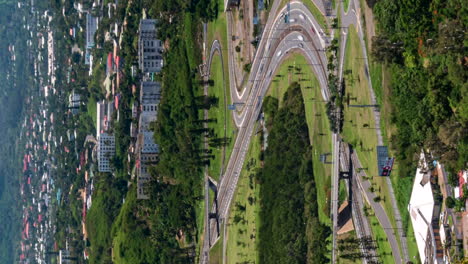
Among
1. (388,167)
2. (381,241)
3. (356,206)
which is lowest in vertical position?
(381,241)

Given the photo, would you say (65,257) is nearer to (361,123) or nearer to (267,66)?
(267,66)

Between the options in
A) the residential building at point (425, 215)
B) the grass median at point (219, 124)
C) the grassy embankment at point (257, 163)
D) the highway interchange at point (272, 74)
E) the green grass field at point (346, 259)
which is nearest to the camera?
the residential building at point (425, 215)

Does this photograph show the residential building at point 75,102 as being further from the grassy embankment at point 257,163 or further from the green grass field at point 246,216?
the grassy embankment at point 257,163

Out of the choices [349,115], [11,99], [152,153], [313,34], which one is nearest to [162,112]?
[152,153]

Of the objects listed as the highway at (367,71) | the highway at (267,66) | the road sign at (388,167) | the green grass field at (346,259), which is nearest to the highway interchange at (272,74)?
the highway at (267,66)

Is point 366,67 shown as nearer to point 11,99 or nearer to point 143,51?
point 143,51

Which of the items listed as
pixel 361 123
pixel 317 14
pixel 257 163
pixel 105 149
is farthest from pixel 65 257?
pixel 361 123

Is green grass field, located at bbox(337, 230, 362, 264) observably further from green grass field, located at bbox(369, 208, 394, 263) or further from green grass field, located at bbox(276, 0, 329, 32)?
green grass field, located at bbox(276, 0, 329, 32)
